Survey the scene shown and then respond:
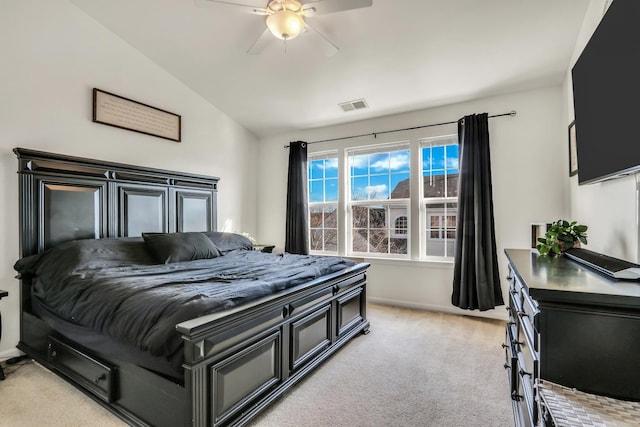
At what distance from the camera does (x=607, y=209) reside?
1.98 meters

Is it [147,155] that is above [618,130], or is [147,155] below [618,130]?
above

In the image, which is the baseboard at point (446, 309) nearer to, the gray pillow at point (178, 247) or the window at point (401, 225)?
the window at point (401, 225)

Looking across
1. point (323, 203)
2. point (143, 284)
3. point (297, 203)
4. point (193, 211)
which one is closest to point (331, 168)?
point (323, 203)

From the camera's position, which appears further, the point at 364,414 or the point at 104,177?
A: the point at 104,177

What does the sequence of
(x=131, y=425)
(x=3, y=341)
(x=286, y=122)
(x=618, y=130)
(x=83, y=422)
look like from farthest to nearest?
(x=286, y=122), (x=3, y=341), (x=83, y=422), (x=131, y=425), (x=618, y=130)

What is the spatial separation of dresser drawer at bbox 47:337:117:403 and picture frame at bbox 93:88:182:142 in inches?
85.9

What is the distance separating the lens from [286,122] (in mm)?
4617

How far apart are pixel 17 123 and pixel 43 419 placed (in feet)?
7.69

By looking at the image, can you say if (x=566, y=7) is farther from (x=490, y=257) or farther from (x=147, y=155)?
(x=147, y=155)

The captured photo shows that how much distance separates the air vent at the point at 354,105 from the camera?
3863 millimetres

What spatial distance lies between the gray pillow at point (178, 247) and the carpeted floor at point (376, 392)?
1.14 metres

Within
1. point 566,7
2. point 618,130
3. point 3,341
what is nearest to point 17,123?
point 3,341

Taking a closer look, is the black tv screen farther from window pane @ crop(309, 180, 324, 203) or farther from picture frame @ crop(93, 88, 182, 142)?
picture frame @ crop(93, 88, 182, 142)

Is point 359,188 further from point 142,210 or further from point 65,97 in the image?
point 65,97
